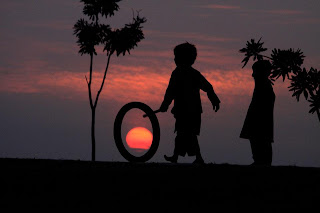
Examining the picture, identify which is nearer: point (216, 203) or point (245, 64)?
point (216, 203)

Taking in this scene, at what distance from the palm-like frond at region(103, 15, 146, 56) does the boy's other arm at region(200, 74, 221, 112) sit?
1424 centimetres

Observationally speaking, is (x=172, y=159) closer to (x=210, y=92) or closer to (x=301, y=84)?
(x=210, y=92)

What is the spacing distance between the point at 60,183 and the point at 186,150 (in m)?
4.02

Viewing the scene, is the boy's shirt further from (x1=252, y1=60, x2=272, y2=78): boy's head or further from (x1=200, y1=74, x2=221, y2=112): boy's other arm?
(x1=252, y1=60, x2=272, y2=78): boy's head

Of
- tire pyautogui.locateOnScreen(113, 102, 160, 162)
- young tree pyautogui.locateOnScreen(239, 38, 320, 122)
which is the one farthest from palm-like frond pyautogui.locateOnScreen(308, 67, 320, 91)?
tire pyautogui.locateOnScreen(113, 102, 160, 162)

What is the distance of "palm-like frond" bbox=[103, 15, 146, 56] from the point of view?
27188mm

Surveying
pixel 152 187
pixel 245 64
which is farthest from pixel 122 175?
pixel 245 64

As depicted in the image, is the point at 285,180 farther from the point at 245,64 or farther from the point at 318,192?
the point at 245,64

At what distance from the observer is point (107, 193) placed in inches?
364

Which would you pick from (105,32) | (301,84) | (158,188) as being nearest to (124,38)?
(105,32)

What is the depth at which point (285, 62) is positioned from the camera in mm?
17141

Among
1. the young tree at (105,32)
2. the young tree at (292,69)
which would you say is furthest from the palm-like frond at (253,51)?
the young tree at (105,32)

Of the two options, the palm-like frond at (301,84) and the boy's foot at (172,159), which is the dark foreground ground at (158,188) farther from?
the palm-like frond at (301,84)

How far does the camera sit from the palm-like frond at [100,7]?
26875 millimetres
